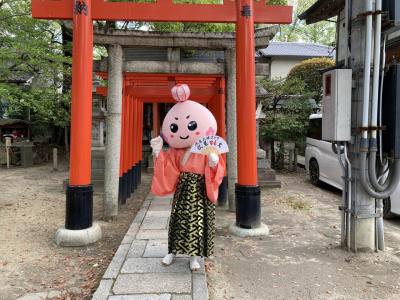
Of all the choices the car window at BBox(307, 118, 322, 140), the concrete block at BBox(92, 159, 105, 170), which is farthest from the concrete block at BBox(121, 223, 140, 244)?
the car window at BBox(307, 118, 322, 140)

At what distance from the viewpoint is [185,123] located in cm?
391

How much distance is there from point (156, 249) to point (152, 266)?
0.60m

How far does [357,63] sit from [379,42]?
33cm

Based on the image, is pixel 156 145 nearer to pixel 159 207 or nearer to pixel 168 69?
pixel 168 69

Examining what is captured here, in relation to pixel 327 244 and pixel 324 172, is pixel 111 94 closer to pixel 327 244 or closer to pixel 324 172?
pixel 327 244

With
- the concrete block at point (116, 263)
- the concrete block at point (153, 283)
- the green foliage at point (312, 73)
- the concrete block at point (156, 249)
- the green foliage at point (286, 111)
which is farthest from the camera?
the green foliage at point (312, 73)

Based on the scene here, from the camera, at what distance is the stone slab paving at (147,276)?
342 centimetres

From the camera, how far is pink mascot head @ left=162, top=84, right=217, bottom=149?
3.90 meters

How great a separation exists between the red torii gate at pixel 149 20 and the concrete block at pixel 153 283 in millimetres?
1719

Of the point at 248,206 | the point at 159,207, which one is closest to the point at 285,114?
the point at 159,207

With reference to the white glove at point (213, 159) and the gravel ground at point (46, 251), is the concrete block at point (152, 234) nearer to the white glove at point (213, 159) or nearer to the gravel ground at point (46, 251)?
the gravel ground at point (46, 251)

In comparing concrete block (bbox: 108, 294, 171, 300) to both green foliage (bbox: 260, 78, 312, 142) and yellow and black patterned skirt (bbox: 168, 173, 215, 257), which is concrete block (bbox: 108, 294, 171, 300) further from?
green foliage (bbox: 260, 78, 312, 142)

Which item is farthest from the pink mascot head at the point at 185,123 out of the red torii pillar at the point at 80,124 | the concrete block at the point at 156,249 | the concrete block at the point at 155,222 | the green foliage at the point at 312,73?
the green foliage at the point at 312,73

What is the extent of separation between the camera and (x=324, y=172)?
398 inches
